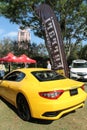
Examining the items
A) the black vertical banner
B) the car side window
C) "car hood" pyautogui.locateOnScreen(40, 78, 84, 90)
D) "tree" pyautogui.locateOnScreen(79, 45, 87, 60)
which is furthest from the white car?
"tree" pyautogui.locateOnScreen(79, 45, 87, 60)

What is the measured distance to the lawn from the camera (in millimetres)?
5617

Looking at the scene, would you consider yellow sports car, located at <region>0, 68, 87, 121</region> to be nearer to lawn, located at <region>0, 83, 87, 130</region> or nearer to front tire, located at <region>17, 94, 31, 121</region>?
front tire, located at <region>17, 94, 31, 121</region>

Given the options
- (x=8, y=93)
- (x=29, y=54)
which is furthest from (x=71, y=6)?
(x=8, y=93)

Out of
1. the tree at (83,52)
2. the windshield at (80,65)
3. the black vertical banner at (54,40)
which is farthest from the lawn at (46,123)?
the tree at (83,52)

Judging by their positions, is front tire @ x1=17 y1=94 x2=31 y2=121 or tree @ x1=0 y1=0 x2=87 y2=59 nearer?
front tire @ x1=17 y1=94 x2=31 y2=121

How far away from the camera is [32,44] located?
44938 millimetres

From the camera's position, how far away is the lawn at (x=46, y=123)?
562 cm

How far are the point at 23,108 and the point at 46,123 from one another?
2.57 ft

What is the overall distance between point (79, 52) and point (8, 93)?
36264mm

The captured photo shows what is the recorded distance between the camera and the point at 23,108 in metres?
6.23

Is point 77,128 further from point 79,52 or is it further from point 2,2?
point 79,52

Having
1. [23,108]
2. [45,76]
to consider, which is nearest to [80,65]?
[45,76]

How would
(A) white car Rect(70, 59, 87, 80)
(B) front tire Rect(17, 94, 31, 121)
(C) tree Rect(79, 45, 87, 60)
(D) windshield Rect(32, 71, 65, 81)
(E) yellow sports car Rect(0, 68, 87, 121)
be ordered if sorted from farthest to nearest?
(C) tree Rect(79, 45, 87, 60) → (A) white car Rect(70, 59, 87, 80) → (D) windshield Rect(32, 71, 65, 81) → (B) front tire Rect(17, 94, 31, 121) → (E) yellow sports car Rect(0, 68, 87, 121)

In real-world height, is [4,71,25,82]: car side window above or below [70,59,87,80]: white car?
above
